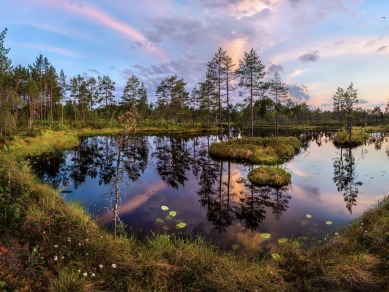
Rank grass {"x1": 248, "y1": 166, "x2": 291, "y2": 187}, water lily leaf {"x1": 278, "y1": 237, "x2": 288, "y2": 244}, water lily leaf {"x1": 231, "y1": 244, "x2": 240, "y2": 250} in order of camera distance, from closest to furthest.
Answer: water lily leaf {"x1": 231, "y1": 244, "x2": 240, "y2": 250}, water lily leaf {"x1": 278, "y1": 237, "x2": 288, "y2": 244}, grass {"x1": 248, "y1": 166, "x2": 291, "y2": 187}

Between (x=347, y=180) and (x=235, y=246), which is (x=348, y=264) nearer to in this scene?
(x=235, y=246)

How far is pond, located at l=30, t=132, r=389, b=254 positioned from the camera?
12333 mm

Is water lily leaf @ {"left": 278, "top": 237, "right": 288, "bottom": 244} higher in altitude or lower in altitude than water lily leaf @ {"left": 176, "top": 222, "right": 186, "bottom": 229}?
lower


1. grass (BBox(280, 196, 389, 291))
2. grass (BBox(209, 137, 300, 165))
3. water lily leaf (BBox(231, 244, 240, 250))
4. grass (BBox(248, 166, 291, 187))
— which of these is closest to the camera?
grass (BBox(280, 196, 389, 291))

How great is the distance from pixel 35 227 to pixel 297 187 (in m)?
18.5

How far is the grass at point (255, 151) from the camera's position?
29.9 meters

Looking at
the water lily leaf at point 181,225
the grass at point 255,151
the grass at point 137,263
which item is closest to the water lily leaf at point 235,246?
the grass at point 137,263

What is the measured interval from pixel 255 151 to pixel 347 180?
1077 cm

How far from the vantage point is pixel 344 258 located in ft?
24.1

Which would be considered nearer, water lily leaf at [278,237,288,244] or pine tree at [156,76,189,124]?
water lily leaf at [278,237,288,244]

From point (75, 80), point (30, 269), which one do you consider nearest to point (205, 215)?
point (30, 269)

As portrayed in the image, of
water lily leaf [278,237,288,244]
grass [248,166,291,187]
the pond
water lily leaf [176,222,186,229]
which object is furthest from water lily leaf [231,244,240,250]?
grass [248,166,291,187]

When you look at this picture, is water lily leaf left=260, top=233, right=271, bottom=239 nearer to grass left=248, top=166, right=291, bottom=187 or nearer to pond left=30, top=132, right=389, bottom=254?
pond left=30, top=132, right=389, bottom=254

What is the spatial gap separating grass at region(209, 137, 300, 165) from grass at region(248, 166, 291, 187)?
684cm
